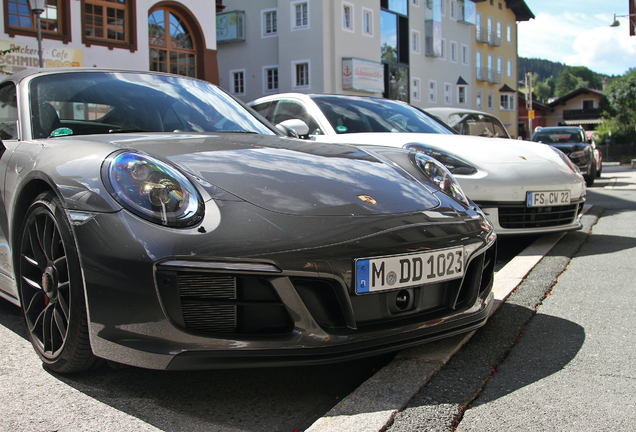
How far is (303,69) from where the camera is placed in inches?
1121

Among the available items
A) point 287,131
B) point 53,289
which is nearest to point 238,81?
point 287,131

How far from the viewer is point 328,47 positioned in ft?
91.5

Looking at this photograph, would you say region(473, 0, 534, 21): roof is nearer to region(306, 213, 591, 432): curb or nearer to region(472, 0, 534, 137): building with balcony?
region(472, 0, 534, 137): building with balcony

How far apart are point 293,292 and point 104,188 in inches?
28.8

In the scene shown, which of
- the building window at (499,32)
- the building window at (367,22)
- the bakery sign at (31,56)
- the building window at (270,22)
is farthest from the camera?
the building window at (499,32)

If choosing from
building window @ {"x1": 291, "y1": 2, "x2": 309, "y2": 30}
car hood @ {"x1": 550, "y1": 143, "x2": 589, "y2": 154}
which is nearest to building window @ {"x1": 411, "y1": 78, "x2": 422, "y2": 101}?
building window @ {"x1": 291, "y1": 2, "x2": 309, "y2": 30}

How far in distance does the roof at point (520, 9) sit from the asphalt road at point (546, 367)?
50140mm

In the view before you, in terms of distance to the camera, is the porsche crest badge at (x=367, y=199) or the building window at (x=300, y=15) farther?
the building window at (x=300, y=15)

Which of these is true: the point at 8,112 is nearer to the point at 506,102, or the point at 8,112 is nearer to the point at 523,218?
the point at 523,218

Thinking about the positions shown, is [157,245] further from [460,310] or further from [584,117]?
[584,117]

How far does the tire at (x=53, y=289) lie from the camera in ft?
6.86

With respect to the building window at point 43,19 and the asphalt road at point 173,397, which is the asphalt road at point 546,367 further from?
the building window at point 43,19

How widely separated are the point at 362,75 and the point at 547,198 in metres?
25.5

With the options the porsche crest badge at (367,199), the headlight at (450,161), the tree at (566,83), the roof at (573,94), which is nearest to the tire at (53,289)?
the porsche crest badge at (367,199)
